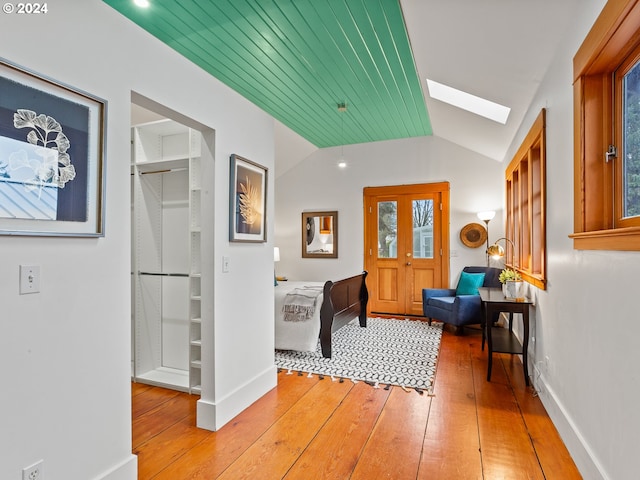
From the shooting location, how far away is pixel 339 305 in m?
4.21

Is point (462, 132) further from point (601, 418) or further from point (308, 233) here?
point (601, 418)

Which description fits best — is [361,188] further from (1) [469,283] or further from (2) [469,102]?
(2) [469,102]

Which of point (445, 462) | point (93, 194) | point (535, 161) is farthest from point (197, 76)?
point (535, 161)

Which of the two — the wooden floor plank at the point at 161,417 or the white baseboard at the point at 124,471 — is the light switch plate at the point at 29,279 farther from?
the wooden floor plank at the point at 161,417

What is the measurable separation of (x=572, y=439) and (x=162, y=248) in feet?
10.9

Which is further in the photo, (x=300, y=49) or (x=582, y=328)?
(x=300, y=49)

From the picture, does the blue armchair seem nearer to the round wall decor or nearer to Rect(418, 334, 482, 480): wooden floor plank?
the round wall decor

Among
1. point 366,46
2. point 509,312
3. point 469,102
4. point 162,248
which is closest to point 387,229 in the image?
point 469,102

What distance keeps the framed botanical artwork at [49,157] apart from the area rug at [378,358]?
2.52 metres

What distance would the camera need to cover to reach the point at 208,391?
2432 millimetres

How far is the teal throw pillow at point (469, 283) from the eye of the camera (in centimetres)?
503

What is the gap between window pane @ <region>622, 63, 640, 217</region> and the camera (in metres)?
1.57

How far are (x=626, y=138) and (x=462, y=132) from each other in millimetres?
3459

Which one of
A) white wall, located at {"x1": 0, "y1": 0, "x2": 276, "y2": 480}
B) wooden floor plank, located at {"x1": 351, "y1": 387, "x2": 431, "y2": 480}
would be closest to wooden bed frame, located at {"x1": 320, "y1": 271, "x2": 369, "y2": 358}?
wooden floor plank, located at {"x1": 351, "y1": 387, "x2": 431, "y2": 480}
